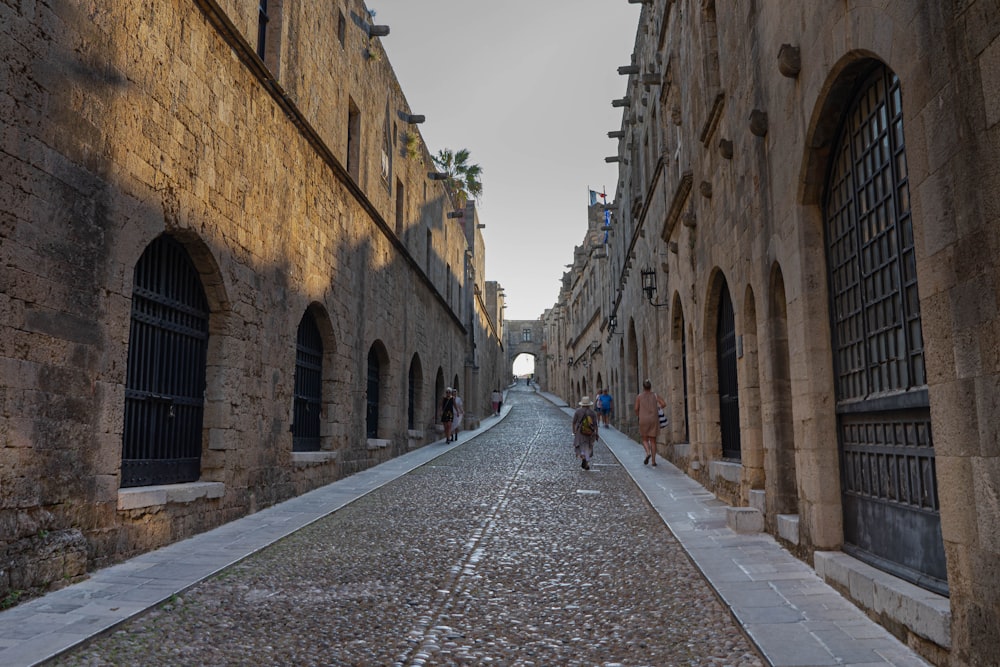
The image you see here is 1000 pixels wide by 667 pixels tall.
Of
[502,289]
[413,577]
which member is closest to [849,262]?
[413,577]

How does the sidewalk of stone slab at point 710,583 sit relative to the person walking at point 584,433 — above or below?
below

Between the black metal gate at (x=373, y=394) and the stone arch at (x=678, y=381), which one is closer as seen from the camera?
the stone arch at (x=678, y=381)

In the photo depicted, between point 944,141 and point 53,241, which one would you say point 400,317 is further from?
point 944,141

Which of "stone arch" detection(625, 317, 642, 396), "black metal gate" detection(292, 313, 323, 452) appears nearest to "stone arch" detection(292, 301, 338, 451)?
"black metal gate" detection(292, 313, 323, 452)

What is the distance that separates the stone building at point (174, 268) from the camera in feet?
15.8

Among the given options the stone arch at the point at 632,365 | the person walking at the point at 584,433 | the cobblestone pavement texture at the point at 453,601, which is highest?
the stone arch at the point at 632,365

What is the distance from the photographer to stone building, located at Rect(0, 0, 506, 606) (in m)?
4.82

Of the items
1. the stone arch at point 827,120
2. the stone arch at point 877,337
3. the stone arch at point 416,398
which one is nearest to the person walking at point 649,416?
the stone arch at point 416,398

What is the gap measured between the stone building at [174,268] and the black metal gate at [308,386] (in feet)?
0.14

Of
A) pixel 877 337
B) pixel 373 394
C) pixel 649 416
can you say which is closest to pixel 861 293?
pixel 877 337

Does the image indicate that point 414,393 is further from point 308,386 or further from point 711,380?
point 711,380

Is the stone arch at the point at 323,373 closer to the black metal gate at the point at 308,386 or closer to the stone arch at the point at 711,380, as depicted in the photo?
the black metal gate at the point at 308,386

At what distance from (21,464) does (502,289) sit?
51100 mm

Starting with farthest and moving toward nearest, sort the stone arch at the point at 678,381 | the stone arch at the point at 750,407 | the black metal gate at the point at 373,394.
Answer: the black metal gate at the point at 373,394, the stone arch at the point at 678,381, the stone arch at the point at 750,407
